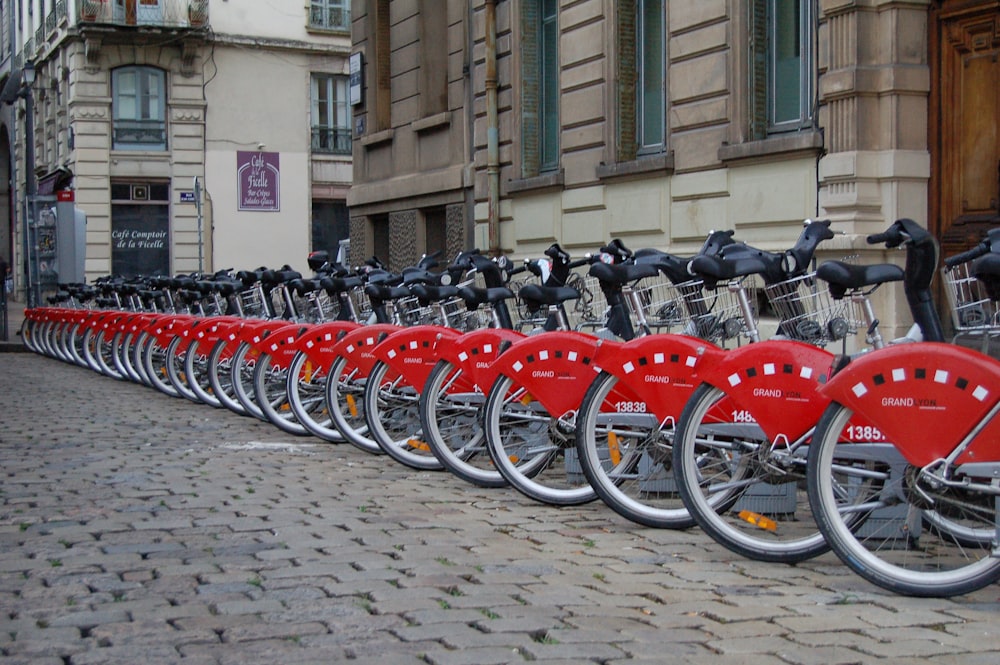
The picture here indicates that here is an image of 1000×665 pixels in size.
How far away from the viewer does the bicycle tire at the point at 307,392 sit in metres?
8.39

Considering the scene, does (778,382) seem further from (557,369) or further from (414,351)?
(414,351)

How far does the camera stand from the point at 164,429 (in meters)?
9.27

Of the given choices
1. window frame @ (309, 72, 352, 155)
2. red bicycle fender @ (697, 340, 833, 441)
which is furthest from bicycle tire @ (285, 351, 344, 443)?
window frame @ (309, 72, 352, 155)

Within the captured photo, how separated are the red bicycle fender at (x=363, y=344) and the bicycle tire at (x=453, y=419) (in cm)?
93

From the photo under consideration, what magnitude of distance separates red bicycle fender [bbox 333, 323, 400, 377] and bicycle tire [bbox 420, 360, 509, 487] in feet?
3.06

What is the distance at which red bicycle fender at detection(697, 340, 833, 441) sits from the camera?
15.7 feet

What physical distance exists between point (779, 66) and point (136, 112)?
2510cm

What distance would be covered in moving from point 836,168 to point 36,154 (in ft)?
110

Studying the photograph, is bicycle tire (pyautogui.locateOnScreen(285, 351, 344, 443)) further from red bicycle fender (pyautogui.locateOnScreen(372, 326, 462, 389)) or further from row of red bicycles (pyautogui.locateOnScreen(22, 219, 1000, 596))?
red bicycle fender (pyautogui.locateOnScreen(372, 326, 462, 389))

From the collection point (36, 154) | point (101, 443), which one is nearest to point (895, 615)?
point (101, 443)

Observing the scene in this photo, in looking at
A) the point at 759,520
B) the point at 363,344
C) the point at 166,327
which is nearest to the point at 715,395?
the point at 759,520

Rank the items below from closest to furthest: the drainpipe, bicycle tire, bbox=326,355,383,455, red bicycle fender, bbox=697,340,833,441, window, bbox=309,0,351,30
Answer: red bicycle fender, bbox=697,340,833,441
bicycle tire, bbox=326,355,383,455
the drainpipe
window, bbox=309,0,351,30

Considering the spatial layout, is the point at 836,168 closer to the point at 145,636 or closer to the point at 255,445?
the point at 255,445

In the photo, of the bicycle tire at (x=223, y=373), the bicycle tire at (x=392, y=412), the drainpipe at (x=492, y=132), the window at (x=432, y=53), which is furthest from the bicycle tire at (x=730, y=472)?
the window at (x=432, y=53)
